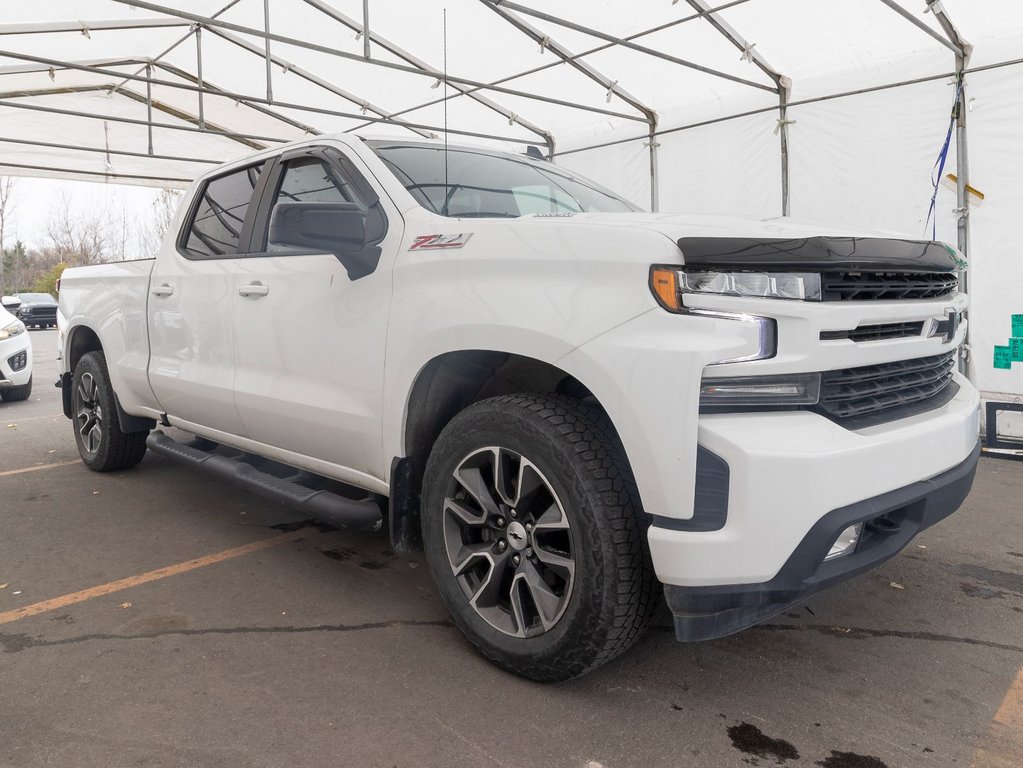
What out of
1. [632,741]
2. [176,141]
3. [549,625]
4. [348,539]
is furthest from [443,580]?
[176,141]

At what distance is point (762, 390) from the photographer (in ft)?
6.50

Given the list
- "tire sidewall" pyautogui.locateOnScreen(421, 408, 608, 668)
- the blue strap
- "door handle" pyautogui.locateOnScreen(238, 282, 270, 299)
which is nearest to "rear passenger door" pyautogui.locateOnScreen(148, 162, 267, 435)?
"door handle" pyautogui.locateOnScreen(238, 282, 270, 299)

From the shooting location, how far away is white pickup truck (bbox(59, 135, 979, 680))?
6.42 ft

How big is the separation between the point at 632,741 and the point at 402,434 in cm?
123

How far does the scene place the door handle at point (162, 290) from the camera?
4.05 m

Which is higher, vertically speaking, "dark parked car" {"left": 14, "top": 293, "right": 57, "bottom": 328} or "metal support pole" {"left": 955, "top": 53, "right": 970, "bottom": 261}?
"metal support pole" {"left": 955, "top": 53, "right": 970, "bottom": 261}

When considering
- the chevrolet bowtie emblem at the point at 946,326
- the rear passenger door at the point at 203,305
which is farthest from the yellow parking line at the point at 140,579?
the chevrolet bowtie emblem at the point at 946,326

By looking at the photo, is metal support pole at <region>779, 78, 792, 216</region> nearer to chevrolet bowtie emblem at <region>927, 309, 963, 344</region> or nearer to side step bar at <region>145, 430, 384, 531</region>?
chevrolet bowtie emblem at <region>927, 309, 963, 344</region>

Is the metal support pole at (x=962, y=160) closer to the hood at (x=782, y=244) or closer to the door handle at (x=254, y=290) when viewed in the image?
the hood at (x=782, y=244)

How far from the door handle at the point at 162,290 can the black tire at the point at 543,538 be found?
7.19ft

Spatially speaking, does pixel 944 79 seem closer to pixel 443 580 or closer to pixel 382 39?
pixel 382 39

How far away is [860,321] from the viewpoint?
212 centimetres

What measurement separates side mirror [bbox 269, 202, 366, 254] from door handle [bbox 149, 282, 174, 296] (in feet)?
5.35

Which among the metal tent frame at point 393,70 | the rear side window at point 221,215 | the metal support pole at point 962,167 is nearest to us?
the rear side window at point 221,215
